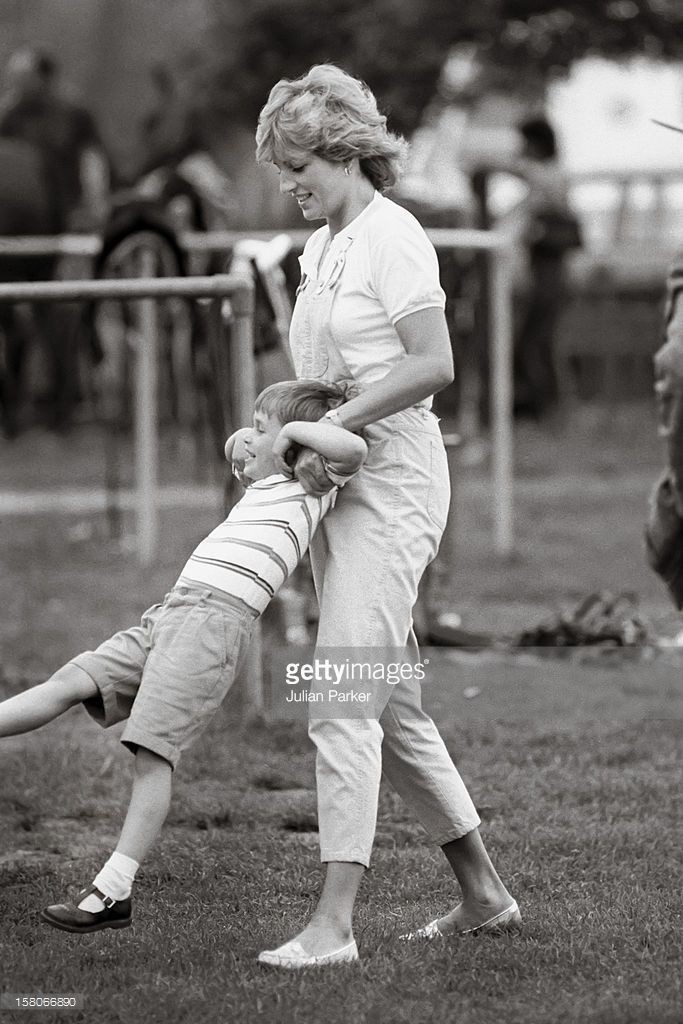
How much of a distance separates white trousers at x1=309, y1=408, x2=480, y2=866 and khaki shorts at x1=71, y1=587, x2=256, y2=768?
0.71ft

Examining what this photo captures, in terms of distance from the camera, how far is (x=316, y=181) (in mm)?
4273

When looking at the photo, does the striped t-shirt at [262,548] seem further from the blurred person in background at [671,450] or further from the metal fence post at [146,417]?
the metal fence post at [146,417]

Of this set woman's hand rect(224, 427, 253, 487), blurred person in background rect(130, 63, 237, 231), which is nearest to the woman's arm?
woman's hand rect(224, 427, 253, 487)

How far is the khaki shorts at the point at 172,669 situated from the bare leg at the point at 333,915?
0.41m

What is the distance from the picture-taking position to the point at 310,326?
14.1ft

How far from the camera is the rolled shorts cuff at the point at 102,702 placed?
4.18 m

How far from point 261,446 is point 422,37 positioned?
41.7ft

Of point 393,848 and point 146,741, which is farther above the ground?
point 146,741

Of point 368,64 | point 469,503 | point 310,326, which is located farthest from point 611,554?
point 368,64

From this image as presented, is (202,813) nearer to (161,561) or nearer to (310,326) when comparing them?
(310,326)

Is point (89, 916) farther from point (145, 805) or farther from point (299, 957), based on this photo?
point (299, 957)

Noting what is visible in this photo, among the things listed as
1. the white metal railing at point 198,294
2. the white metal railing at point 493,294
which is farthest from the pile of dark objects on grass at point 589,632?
the white metal railing at point 198,294

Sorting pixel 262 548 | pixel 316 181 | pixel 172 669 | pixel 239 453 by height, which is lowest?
pixel 172 669

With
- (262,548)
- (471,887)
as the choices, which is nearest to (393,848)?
(471,887)
